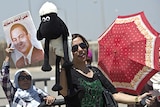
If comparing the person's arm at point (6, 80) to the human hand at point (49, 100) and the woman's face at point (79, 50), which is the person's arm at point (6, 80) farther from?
the woman's face at point (79, 50)

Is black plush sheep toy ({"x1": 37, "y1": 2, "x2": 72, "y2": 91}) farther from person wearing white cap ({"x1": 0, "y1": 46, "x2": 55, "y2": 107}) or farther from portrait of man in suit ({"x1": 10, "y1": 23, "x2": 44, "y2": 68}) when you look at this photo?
person wearing white cap ({"x1": 0, "y1": 46, "x2": 55, "y2": 107})

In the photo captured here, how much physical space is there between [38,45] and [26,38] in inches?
5.4

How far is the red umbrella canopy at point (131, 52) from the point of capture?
4.64 meters

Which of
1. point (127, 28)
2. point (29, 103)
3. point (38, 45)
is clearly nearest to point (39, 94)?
point (29, 103)

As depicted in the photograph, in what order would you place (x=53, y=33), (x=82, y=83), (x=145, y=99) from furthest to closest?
1. (x=145, y=99)
2. (x=82, y=83)
3. (x=53, y=33)

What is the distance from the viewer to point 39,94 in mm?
5285

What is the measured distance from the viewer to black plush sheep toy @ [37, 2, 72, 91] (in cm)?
339

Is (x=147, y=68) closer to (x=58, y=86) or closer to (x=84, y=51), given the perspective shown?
(x=84, y=51)

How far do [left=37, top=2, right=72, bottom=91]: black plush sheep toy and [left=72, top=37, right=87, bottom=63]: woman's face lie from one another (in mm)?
226

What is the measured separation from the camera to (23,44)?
495 cm

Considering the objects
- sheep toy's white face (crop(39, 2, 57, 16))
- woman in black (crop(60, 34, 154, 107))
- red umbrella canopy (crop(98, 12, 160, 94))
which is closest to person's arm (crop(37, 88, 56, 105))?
red umbrella canopy (crop(98, 12, 160, 94))

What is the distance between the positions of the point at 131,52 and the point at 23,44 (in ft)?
3.48

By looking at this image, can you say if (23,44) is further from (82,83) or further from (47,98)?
(82,83)

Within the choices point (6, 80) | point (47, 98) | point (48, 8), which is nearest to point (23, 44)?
point (6, 80)
